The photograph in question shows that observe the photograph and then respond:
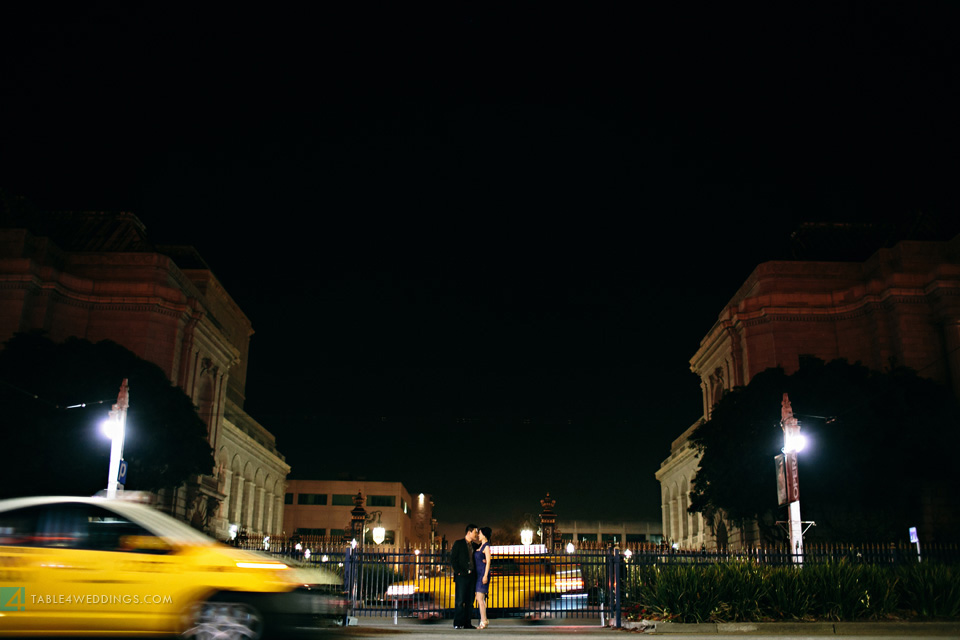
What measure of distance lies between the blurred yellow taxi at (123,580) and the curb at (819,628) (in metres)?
8.52

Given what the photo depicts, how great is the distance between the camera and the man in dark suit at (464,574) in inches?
595

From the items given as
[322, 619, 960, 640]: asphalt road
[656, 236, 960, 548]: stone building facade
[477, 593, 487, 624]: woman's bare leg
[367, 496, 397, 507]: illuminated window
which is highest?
[656, 236, 960, 548]: stone building facade

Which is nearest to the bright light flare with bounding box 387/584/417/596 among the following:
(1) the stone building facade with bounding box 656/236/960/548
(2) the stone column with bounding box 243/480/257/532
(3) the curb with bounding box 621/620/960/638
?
(3) the curb with bounding box 621/620/960/638

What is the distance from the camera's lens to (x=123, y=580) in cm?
805

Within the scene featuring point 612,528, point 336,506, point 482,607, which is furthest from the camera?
point 612,528

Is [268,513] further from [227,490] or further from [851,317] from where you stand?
[851,317]

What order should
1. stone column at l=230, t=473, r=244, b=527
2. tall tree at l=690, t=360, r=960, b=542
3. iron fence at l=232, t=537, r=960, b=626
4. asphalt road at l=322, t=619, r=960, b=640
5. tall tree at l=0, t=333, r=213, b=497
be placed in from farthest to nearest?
stone column at l=230, t=473, r=244, b=527 < tall tree at l=690, t=360, r=960, b=542 < tall tree at l=0, t=333, r=213, b=497 < iron fence at l=232, t=537, r=960, b=626 < asphalt road at l=322, t=619, r=960, b=640

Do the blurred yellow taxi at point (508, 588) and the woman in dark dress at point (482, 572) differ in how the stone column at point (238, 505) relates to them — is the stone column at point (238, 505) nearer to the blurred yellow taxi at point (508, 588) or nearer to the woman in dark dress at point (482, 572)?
the blurred yellow taxi at point (508, 588)

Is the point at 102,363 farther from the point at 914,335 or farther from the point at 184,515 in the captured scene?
the point at 914,335

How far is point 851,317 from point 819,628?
38.7 m

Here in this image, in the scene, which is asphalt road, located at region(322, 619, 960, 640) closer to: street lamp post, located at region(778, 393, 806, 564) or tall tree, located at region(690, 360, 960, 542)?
street lamp post, located at region(778, 393, 806, 564)

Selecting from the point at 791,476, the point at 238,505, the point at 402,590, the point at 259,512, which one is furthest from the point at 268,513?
the point at 402,590

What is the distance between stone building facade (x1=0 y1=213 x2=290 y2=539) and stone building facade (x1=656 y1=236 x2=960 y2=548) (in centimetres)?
3329

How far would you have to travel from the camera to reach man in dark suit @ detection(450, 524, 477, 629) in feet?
49.6
